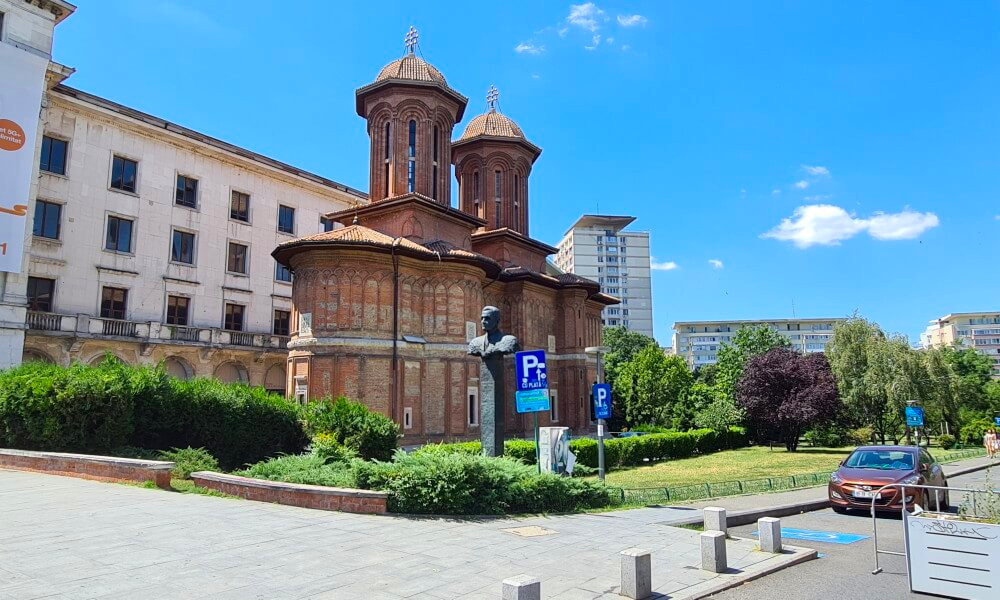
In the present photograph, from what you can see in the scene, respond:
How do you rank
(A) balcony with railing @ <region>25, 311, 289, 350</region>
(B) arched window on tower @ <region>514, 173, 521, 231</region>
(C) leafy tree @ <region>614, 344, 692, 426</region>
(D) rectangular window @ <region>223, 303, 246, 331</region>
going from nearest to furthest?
(A) balcony with railing @ <region>25, 311, 289, 350</region>, (D) rectangular window @ <region>223, 303, 246, 331</region>, (B) arched window on tower @ <region>514, 173, 521, 231</region>, (C) leafy tree @ <region>614, 344, 692, 426</region>

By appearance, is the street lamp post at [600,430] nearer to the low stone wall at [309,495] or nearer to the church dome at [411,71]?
the low stone wall at [309,495]

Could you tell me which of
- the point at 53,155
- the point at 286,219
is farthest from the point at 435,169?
the point at 53,155

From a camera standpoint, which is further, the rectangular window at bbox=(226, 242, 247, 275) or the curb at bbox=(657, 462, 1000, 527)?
the rectangular window at bbox=(226, 242, 247, 275)

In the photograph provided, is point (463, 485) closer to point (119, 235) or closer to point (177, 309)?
point (177, 309)

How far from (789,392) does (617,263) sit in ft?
277

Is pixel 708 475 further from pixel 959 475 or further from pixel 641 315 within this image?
pixel 641 315

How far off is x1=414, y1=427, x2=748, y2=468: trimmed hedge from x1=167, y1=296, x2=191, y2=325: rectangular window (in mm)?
22062

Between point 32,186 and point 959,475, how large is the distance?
3837 centimetres

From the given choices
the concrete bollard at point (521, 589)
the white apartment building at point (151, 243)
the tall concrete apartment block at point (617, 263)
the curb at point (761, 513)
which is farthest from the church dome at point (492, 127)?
the tall concrete apartment block at point (617, 263)

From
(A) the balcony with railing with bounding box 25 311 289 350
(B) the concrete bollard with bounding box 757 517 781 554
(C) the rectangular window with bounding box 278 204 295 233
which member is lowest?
(B) the concrete bollard with bounding box 757 517 781 554

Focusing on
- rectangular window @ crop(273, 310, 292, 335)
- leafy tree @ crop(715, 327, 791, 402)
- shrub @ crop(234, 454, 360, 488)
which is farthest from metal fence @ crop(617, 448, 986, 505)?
rectangular window @ crop(273, 310, 292, 335)

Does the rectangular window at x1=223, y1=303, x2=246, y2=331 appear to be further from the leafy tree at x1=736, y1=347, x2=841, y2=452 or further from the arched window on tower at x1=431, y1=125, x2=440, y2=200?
the leafy tree at x1=736, y1=347, x2=841, y2=452

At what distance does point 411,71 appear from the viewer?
107 ft

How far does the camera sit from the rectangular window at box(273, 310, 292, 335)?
38562mm
